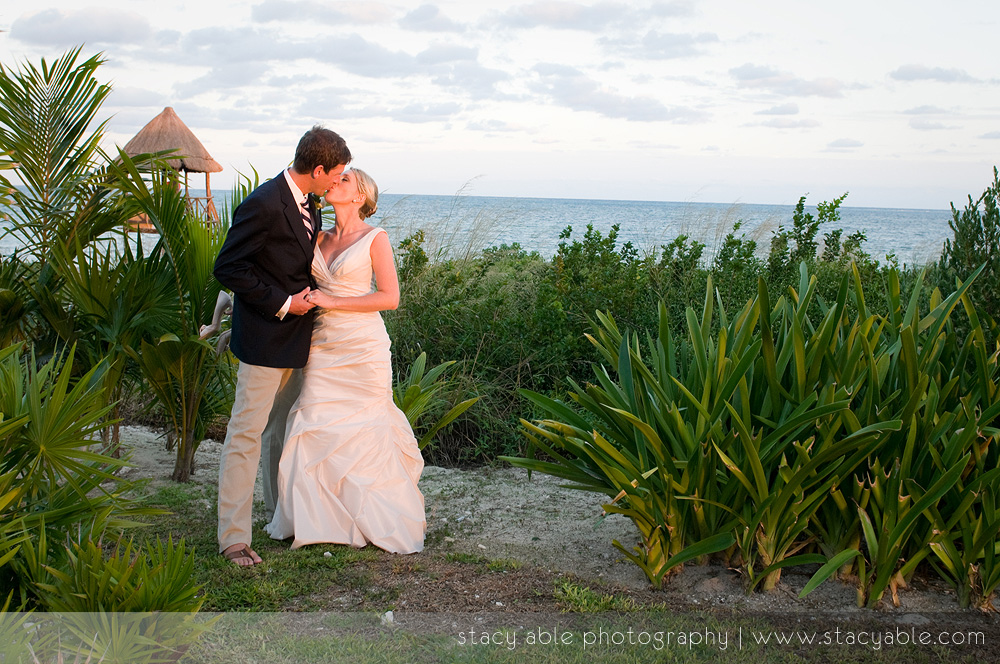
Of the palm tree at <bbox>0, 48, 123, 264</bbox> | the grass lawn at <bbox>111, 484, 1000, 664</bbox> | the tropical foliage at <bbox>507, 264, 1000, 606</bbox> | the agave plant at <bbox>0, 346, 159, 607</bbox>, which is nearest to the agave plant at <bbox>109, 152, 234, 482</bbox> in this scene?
the palm tree at <bbox>0, 48, 123, 264</bbox>

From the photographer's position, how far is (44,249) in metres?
4.80

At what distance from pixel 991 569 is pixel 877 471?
2.04 feet

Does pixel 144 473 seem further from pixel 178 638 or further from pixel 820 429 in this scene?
pixel 820 429

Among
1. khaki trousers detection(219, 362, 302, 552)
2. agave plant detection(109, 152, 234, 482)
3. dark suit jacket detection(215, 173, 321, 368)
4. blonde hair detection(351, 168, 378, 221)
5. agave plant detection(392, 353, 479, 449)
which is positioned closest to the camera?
dark suit jacket detection(215, 173, 321, 368)

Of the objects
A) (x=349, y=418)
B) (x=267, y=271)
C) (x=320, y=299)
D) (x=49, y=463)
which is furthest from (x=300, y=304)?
(x=49, y=463)

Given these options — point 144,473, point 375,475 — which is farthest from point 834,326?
point 144,473

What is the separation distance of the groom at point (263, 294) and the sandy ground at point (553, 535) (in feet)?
2.68

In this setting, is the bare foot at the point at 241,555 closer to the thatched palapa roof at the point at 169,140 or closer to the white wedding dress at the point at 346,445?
the white wedding dress at the point at 346,445

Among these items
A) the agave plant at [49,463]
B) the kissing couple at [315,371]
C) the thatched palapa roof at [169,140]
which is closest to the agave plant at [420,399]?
the kissing couple at [315,371]

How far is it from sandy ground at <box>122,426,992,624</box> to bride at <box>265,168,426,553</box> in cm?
37

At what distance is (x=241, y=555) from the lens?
3764mm

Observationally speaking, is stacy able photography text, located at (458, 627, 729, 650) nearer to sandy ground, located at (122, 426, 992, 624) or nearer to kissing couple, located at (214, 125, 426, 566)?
sandy ground, located at (122, 426, 992, 624)

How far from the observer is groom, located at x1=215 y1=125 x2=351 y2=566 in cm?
371

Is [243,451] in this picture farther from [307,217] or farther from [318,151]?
[318,151]
